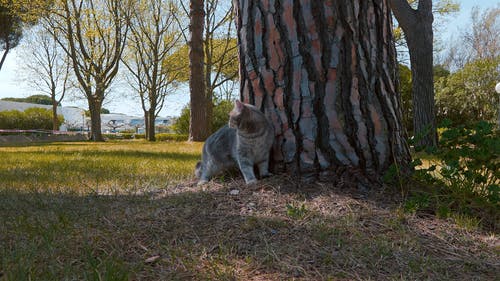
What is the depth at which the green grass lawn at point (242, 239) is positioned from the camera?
1.59 m

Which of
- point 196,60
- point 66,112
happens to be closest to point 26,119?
point 196,60

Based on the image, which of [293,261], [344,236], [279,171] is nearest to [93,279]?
[293,261]

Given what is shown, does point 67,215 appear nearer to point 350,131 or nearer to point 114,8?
point 350,131

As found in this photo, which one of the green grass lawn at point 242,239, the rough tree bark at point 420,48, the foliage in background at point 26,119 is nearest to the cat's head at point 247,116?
the green grass lawn at point 242,239

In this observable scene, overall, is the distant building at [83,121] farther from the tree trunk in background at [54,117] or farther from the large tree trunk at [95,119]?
the large tree trunk at [95,119]

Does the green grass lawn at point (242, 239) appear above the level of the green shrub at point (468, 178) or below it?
below

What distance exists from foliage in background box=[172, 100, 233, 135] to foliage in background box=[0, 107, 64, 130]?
11.0m

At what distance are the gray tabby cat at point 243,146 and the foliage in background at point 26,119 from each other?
29.1 m

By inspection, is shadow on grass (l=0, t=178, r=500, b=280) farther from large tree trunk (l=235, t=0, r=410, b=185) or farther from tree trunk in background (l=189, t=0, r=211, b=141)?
tree trunk in background (l=189, t=0, r=211, b=141)

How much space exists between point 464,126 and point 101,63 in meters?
22.5

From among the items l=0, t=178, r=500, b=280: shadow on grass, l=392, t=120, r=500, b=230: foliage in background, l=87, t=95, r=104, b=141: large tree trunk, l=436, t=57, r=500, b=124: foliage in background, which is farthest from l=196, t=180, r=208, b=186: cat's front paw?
l=87, t=95, r=104, b=141: large tree trunk

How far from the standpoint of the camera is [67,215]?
2.32 metres

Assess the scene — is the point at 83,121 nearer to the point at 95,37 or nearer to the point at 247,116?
the point at 95,37

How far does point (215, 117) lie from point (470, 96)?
1299 cm
